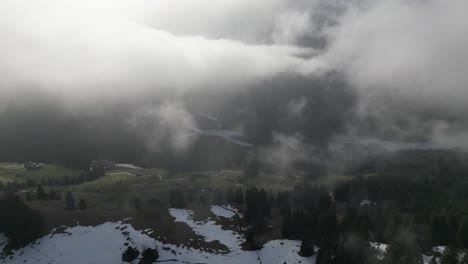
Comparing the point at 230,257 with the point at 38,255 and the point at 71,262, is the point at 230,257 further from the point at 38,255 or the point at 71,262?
the point at 38,255

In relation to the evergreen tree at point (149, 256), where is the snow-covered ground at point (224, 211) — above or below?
above

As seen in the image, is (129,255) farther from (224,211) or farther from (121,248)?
(224,211)

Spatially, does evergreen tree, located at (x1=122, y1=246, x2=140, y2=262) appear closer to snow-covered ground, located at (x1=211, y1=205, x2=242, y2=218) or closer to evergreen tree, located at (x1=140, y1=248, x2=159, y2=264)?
evergreen tree, located at (x1=140, y1=248, x2=159, y2=264)

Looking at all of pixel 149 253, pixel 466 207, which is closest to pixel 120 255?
pixel 149 253

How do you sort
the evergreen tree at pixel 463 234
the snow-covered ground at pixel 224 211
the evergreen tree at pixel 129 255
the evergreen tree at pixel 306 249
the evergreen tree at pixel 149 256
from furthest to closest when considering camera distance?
the snow-covered ground at pixel 224 211
the evergreen tree at pixel 463 234
the evergreen tree at pixel 129 255
the evergreen tree at pixel 149 256
the evergreen tree at pixel 306 249

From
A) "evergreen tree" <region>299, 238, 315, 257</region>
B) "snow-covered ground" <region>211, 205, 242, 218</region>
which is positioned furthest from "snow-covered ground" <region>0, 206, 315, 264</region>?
"snow-covered ground" <region>211, 205, 242, 218</region>

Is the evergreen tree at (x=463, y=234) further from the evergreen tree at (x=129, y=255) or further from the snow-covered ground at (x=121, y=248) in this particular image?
the evergreen tree at (x=129, y=255)

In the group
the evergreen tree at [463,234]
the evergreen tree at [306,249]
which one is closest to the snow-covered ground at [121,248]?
the evergreen tree at [306,249]

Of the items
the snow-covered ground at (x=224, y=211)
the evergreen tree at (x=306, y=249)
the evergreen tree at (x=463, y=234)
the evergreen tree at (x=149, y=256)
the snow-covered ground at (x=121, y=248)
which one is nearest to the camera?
the evergreen tree at (x=306, y=249)

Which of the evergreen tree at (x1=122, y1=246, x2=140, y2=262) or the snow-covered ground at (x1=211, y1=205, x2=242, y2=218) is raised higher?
the snow-covered ground at (x1=211, y1=205, x2=242, y2=218)
